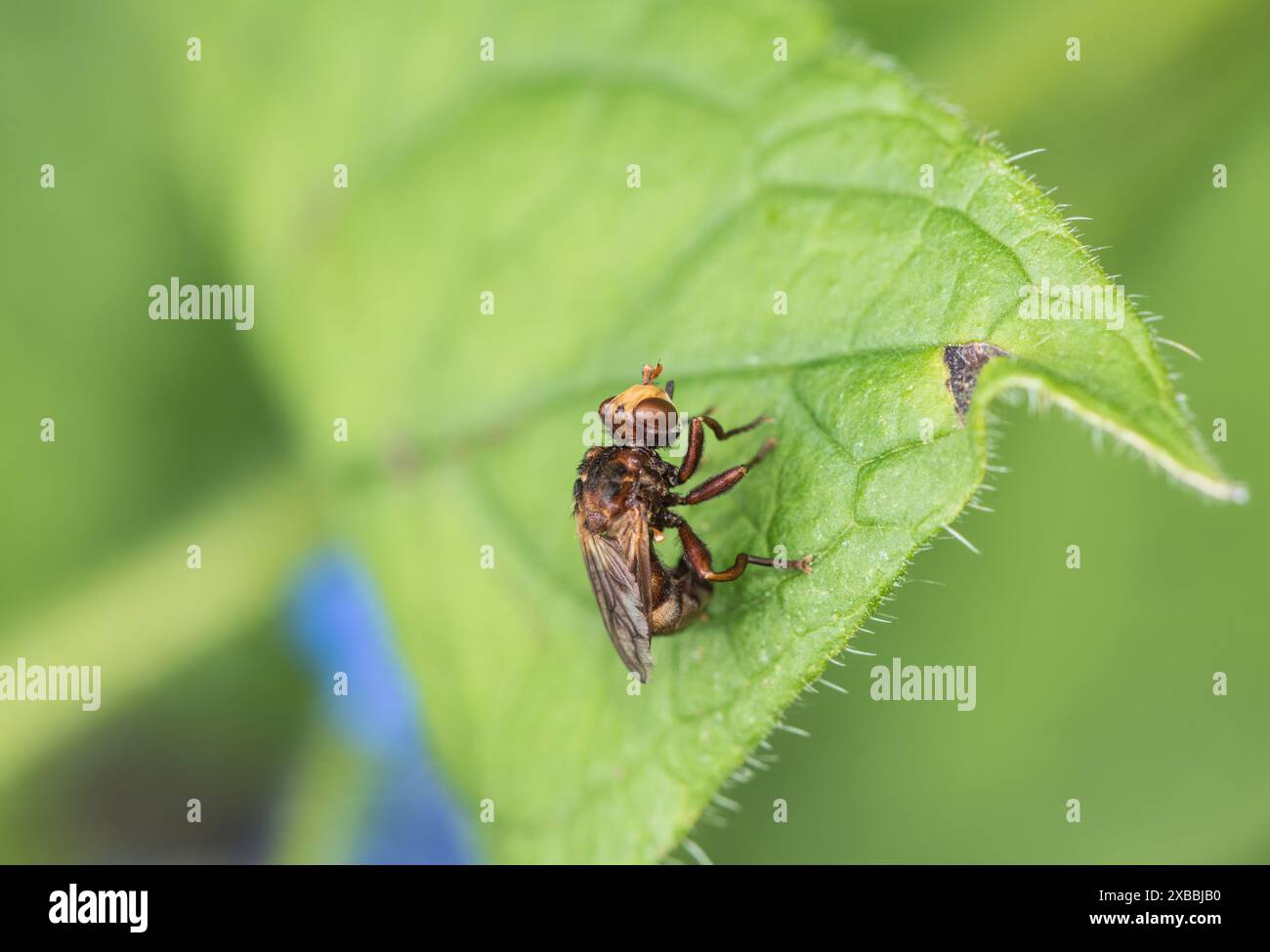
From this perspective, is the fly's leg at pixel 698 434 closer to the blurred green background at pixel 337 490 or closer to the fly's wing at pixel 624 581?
the fly's wing at pixel 624 581

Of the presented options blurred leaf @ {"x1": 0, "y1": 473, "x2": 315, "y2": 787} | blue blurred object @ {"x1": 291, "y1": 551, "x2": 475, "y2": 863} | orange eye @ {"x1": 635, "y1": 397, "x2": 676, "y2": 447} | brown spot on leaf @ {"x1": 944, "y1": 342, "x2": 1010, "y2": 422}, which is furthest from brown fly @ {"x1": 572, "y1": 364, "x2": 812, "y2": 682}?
blurred leaf @ {"x1": 0, "y1": 473, "x2": 315, "y2": 787}

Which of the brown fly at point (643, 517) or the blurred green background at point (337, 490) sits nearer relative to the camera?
the brown fly at point (643, 517)

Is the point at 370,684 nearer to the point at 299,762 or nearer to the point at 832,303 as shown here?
the point at 299,762

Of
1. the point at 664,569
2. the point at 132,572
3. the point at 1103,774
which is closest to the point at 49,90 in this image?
the point at 132,572

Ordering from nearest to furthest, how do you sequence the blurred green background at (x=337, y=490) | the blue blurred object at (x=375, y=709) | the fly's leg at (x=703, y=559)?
the fly's leg at (x=703, y=559)
the blurred green background at (x=337, y=490)
the blue blurred object at (x=375, y=709)

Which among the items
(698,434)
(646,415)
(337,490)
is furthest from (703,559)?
(337,490)

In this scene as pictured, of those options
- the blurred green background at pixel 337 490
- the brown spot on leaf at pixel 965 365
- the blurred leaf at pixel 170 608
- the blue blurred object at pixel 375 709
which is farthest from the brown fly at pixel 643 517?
the blurred leaf at pixel 170 608
